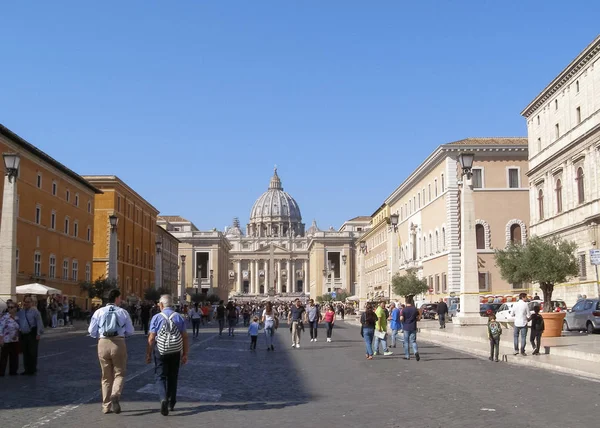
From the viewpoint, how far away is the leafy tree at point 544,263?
35188 millimetres

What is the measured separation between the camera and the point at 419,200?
72.4m

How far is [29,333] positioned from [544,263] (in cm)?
2526

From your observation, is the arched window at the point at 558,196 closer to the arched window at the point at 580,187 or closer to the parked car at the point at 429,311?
the arched window at the point at 580,187

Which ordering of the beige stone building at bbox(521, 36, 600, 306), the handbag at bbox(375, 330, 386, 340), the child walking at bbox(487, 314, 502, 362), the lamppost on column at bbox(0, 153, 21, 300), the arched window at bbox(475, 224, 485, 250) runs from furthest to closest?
the arched window at bbox(475, 224, 485, 250)
the beige stone building at bbox(521, 36, 600, 306)
the lamppost on column at bbox(0, 153, 21, 300)
the handbag at bbox(375, 330, 386, 340)
the child walking at bbox(487, 314, 502, 362)

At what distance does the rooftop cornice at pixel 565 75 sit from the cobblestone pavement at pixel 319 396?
25327mm

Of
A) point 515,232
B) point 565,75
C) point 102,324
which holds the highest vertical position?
point 565,75

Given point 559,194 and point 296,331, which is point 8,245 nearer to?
point 296,331

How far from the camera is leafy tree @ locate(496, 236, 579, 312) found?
35.2 metres

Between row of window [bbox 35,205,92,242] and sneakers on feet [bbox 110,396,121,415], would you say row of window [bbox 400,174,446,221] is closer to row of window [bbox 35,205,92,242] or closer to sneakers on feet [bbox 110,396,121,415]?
row of window [bbox 35,205,92,242]

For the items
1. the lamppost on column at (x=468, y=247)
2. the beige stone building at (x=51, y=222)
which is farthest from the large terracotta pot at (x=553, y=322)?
the beige stone building at (x=51, y=222)

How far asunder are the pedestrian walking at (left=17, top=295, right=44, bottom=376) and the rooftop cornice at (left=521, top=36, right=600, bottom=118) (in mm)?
31527

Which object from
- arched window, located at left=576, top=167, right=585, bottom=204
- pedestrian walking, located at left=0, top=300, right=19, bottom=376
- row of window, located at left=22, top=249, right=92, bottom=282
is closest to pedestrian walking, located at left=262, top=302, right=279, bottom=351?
pedestrian walking, located at left=0, top=300, right=19, bottom=376

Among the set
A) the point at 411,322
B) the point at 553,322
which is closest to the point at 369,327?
the point at 411,322

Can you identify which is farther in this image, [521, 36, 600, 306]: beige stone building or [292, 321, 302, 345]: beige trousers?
[521, 36, 600, 306]: beige stone building
